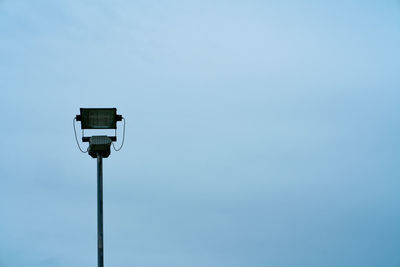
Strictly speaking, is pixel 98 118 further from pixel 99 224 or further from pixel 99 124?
pixel 99 224

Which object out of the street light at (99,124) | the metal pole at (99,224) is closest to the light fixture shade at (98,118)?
the street light at (99,124)

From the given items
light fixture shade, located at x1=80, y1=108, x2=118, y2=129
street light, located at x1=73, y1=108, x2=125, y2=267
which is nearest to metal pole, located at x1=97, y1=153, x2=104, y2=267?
street light, located at x1=73, y1=108, x2=125, y2=267

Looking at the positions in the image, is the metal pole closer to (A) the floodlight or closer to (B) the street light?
(B) the street light

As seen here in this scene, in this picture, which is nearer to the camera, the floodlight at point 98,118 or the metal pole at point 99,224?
the metal pole at point 99,224

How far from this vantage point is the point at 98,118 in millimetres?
10148

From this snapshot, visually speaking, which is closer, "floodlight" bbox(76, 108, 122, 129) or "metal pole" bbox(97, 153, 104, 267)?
"metal pole" bbox(97, 153, 104, 267)

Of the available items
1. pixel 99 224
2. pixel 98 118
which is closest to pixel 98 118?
pixel 98 118

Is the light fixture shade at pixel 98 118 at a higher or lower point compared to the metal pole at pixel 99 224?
higher

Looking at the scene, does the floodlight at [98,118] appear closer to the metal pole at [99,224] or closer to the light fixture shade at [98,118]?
the light fixture shade at [98,118]

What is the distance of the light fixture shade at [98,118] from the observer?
10078mm

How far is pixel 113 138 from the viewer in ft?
33.9

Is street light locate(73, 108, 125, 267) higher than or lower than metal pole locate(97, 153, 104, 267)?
higher

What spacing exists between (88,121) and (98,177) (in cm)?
95

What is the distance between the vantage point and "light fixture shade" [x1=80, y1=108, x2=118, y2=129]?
33.1ft
